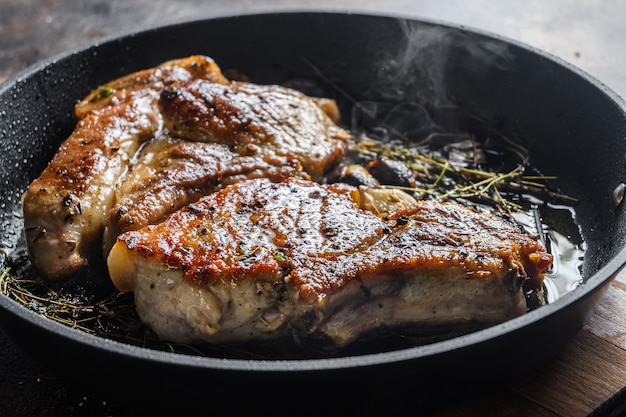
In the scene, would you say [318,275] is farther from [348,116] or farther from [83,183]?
[348,116]

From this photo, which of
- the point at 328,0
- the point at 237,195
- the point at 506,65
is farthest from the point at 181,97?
the point at 328,0

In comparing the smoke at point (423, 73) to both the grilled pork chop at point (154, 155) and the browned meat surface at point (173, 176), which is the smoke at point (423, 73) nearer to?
the grilled pork chop at point (154, 155)

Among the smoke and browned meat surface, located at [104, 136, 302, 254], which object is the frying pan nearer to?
the smoke

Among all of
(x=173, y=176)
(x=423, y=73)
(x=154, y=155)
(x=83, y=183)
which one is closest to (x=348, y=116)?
(x=423, y=73)

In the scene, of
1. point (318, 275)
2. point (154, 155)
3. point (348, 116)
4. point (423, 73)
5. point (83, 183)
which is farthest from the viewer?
point (423, 73)

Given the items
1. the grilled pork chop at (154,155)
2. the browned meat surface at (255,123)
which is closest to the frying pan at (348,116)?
the grilled pork chop at (154,155)

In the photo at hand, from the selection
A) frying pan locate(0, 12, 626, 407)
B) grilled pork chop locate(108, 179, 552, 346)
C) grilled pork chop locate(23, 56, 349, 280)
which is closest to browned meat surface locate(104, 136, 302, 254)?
grilled pork chop locate(23, 56, 349, 280)
